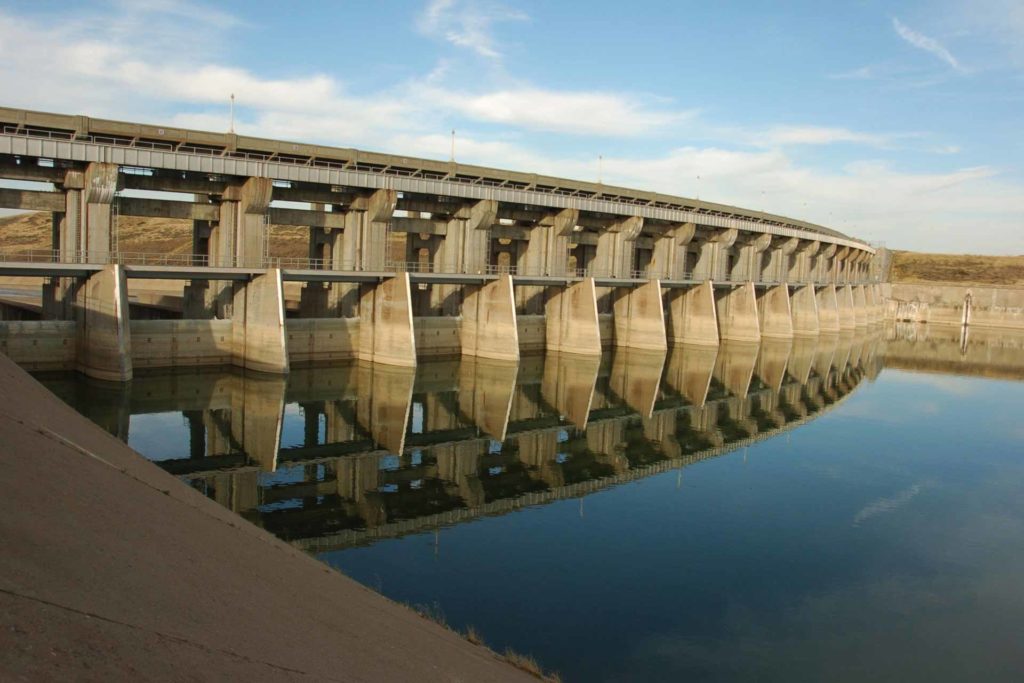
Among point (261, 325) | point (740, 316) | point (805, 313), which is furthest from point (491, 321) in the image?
point (805, 313)

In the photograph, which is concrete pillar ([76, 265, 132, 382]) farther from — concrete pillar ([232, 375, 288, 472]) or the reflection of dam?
concrete pillar ([232, 375, 288, 472])

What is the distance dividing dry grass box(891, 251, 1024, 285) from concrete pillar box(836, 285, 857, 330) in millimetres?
41315

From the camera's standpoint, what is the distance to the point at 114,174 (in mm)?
29578

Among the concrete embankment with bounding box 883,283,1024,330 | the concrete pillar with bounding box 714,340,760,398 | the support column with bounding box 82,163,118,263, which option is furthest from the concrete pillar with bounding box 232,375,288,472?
the concrete embankment with bounding box 883,283,1024,330

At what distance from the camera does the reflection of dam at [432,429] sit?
62.6 feet

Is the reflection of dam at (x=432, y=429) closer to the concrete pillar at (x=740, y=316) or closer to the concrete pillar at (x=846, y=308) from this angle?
the concrete pillar at (x=740, y=316)

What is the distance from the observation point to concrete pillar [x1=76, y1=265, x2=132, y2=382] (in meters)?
28.0

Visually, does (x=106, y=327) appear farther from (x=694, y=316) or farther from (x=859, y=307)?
(x=859, y=307)

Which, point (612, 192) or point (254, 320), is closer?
point (254, 320)

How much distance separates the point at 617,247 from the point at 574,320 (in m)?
7.44

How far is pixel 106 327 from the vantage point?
2819 centimetres

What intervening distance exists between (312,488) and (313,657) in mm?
13080

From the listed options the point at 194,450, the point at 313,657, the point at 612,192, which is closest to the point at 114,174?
the point at 194,450

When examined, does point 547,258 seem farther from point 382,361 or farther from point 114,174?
point 114,174
